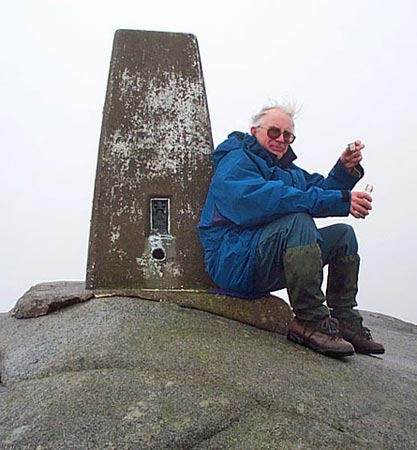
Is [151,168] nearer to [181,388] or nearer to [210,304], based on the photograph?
[210,304]

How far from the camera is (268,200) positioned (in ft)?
13.2

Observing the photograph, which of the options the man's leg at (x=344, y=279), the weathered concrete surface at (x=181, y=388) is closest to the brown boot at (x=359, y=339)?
the man's leg at (x=344, y=279)

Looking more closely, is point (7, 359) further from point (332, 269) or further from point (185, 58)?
point (185, 58)

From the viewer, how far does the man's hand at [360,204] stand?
13.1 ft

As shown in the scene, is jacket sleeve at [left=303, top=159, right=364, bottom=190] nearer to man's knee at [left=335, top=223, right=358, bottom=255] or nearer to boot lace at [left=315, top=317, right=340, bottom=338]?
man's knee at [left=335, top=223, right=358, bottom=255]

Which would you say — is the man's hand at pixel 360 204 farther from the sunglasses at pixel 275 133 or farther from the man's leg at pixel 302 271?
the sunglasses at pixel 275 133

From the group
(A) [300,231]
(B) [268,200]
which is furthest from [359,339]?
(B) [268,200]

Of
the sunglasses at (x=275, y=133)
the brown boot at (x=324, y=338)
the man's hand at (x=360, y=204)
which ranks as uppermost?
the sunglasses at (x=275, y=133)

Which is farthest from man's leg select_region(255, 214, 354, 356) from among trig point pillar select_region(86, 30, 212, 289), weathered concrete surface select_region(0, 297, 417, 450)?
trig point pillar select_region(86, 30, 212, 289)

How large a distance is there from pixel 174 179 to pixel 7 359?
2011 millimetres

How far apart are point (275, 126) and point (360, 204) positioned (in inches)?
34.6

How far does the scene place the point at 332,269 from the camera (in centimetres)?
454

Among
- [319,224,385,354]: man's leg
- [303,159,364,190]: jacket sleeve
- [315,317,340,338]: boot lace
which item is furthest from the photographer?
[303,159,364,190]: jacket sleeve

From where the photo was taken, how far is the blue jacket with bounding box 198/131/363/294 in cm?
404
